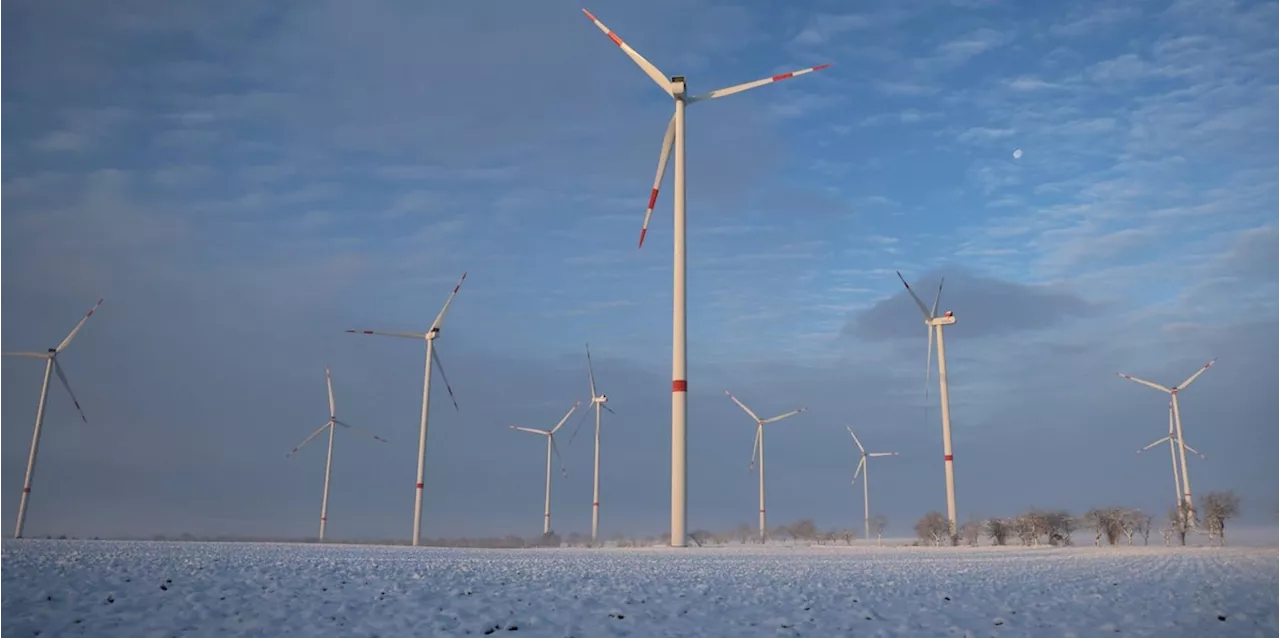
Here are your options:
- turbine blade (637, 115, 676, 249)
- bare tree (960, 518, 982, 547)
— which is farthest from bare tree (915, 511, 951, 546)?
turbine blade (637, 115, 676, 249)

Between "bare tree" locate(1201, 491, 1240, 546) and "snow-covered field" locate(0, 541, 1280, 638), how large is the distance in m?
71.1

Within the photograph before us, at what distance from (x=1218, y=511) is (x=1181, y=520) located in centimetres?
489

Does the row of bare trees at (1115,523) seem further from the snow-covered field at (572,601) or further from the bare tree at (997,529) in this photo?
the snow-covered field at (572,601)

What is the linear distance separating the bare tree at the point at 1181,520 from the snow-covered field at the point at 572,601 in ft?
219

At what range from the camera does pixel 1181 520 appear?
8475 centimetres

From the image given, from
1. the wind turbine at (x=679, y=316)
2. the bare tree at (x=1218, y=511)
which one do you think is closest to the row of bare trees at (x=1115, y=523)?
the bare tree at (x=1218, y=511)

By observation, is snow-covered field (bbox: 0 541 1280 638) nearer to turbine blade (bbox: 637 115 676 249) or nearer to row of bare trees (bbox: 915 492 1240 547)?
turbine blade (bbox: 637 115 676 249)

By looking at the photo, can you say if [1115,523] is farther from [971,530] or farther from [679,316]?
[679,316]

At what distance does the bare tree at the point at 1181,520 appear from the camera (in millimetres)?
83938

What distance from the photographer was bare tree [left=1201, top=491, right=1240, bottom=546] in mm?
86000

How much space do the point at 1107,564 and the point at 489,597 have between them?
29.7m

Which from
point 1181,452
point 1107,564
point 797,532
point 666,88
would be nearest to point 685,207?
point 666,88

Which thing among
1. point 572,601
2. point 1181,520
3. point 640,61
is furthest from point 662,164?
point 1181,520

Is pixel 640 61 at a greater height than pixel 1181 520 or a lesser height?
greater
